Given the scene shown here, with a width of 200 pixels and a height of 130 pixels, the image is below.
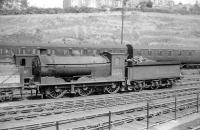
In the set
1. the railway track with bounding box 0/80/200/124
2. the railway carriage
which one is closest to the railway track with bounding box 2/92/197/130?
the railway track with bounding box 0/80/200/124

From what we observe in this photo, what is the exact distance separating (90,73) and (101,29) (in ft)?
132

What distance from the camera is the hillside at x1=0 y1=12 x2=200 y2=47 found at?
5041 cm

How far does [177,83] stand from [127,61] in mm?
6956

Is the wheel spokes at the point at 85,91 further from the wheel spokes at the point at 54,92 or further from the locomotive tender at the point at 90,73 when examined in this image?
the wheel spokes at the point at 54,92

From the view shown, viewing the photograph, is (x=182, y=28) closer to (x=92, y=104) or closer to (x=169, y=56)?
(x=169, y=56)

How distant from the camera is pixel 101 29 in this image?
5606 centimetres

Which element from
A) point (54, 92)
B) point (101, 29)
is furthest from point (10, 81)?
point (101, 29)

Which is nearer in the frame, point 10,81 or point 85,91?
point 10,81

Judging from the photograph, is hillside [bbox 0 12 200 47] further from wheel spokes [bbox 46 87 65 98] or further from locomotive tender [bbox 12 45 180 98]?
wheel spokes [bbox 46 87 65 98]

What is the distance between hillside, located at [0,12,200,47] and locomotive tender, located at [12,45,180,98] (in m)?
30.6

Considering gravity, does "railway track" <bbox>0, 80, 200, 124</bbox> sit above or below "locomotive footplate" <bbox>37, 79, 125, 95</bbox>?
below

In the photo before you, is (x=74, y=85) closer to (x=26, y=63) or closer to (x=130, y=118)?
(x=26, y=63)

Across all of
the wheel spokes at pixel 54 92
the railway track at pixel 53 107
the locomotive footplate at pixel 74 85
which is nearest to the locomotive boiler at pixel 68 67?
the locomotive footplate at pixel 74 85

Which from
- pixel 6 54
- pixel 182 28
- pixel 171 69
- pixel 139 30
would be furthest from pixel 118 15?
pixel 171 69
